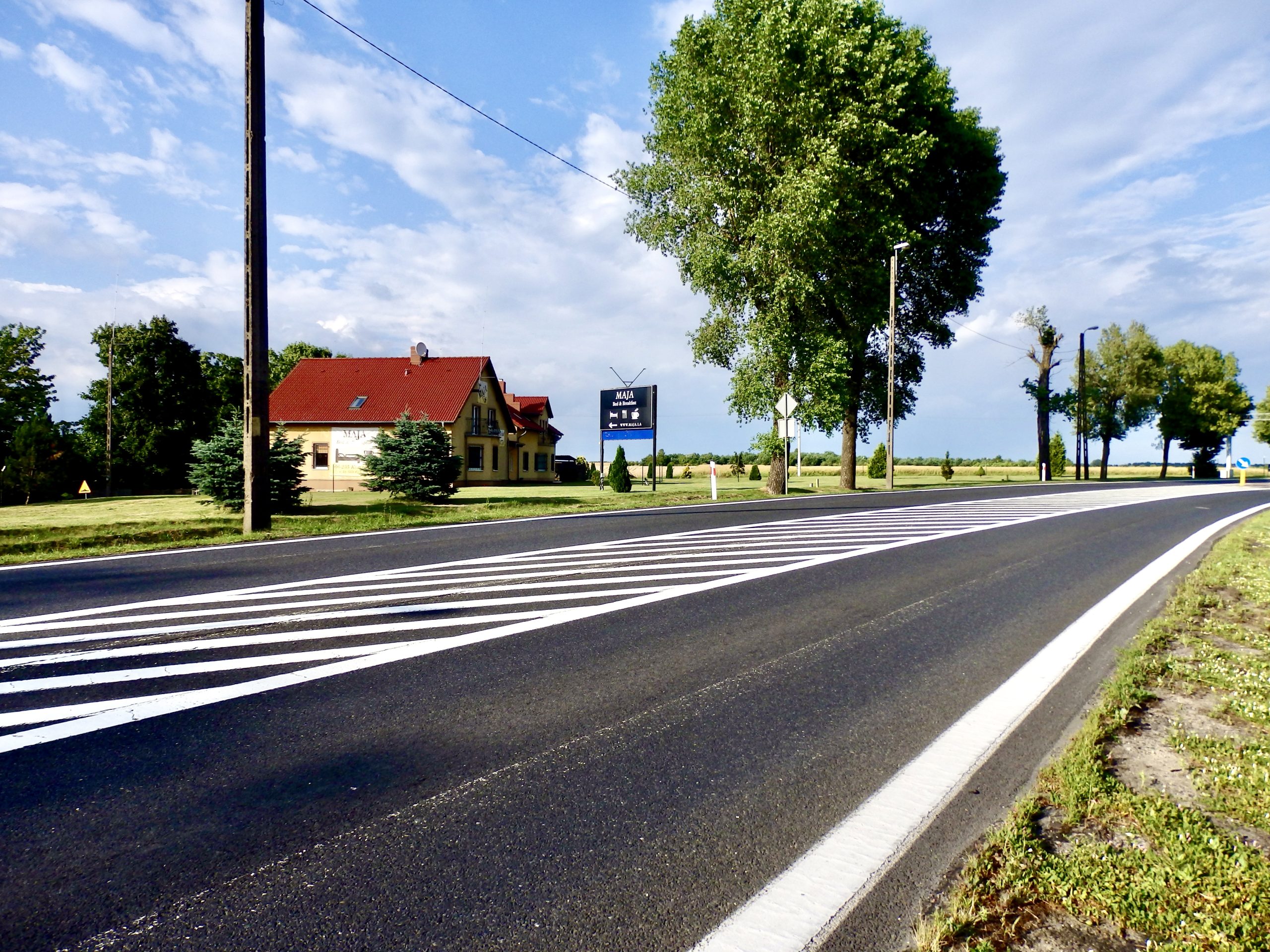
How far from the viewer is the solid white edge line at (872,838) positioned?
2068mm

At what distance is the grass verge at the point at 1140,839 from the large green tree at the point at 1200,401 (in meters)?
69.7

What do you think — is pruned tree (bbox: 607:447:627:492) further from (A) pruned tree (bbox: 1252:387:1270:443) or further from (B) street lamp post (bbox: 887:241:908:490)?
(A) pruned tree (bbox: 1252:387:1270:443)

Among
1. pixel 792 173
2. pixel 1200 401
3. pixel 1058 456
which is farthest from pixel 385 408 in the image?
pixel 1200 401

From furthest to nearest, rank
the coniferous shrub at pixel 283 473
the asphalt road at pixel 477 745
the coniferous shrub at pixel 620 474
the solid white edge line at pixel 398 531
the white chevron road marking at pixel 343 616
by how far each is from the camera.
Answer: the coniferous shrub at pixel 620 474 → the coniferous shrub at pixel 283 473 → the solid white edge line at pixel 398 531 → the white chevron road marking at pixel 343 616 → the asphalt road at pixel 477 745

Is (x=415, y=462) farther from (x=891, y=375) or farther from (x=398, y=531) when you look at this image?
(x=891, y=375)

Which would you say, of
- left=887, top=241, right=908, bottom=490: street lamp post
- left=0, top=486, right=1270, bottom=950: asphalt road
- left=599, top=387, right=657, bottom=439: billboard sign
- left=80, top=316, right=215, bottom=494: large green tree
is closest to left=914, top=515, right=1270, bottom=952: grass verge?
left=0, top=486, right=1270, bottom=950: asphalt road

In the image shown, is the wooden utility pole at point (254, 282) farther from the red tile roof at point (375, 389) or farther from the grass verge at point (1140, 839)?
the red tile roof at point (375, 389)

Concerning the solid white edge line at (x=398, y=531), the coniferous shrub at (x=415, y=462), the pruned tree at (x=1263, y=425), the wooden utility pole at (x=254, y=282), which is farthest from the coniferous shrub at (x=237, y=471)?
the pruned tree at (x=1263, y=425)

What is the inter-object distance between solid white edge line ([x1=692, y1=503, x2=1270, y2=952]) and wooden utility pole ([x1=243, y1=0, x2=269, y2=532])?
483 inches

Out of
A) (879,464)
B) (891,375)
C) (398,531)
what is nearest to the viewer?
(398,531)

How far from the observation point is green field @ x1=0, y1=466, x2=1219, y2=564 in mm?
11125

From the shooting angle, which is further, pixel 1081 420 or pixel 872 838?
pixel 1081 420

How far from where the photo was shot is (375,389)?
42.6 m

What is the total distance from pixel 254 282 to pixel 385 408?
1160 inches
